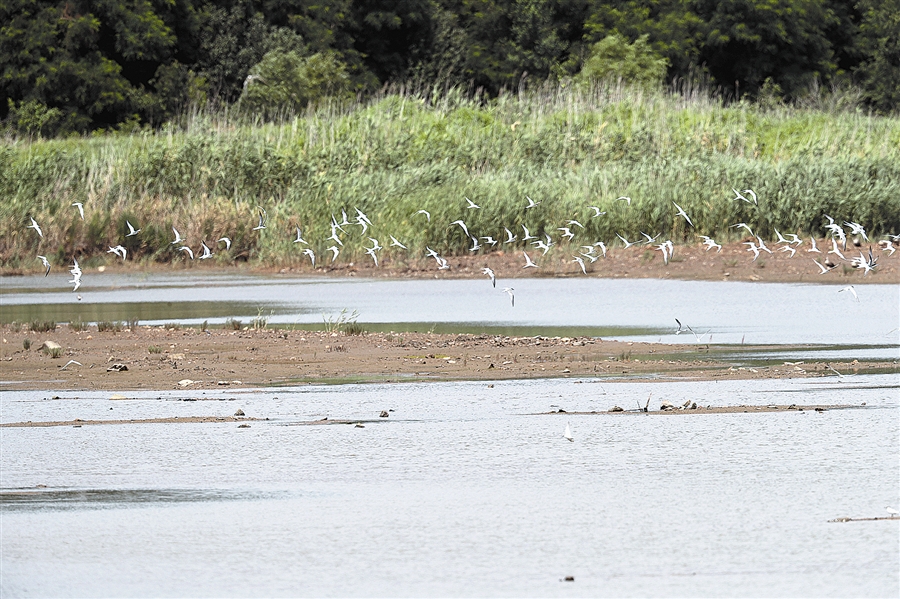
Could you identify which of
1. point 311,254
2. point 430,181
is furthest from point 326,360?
point 430,181

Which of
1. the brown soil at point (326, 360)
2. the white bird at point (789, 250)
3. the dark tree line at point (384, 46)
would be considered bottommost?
the dark tree line at point (384, 46)

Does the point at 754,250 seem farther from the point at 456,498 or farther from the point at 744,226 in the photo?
the point at 456,498

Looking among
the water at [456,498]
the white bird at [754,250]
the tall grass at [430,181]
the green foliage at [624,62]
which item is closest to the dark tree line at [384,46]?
the green foliage at [624,62]

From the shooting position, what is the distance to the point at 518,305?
1764cm

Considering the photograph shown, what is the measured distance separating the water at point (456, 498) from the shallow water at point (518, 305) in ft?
13.8

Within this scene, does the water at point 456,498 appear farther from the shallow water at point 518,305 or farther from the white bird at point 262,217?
the white bird at point 262,217

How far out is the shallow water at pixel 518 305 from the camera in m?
14.7

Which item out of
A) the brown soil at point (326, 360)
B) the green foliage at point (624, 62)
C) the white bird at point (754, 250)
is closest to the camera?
the brown soil at point (326, 360)

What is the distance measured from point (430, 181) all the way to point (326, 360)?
13105 millimetres

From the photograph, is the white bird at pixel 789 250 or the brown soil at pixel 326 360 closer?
the brown soil at pixel 326 360

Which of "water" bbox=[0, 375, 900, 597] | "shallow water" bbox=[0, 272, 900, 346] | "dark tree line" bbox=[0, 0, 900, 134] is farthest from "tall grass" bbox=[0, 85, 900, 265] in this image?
"dark tree line" bbox=[0, 0, 900, 134]

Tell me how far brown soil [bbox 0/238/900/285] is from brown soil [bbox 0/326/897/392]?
7.86m

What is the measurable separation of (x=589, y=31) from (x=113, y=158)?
3505 cm

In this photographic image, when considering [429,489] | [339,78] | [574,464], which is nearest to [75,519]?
[429,489]
